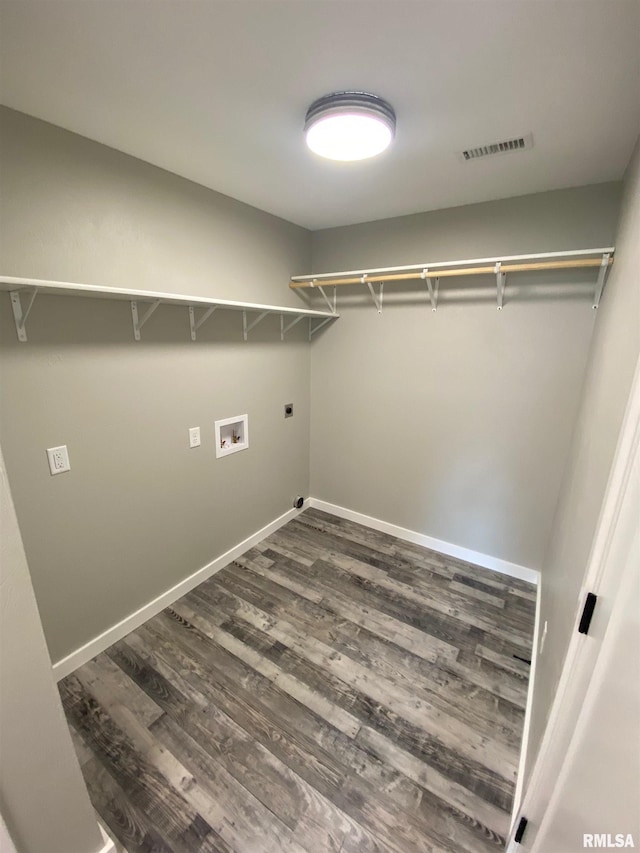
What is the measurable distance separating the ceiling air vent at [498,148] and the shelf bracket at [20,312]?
6.44ft

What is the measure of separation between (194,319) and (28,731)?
6.14 feet

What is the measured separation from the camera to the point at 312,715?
1584 mm

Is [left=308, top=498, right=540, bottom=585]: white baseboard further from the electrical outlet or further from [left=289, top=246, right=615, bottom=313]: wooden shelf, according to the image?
the electrical outlet

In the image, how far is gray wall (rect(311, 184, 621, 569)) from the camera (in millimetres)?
2082

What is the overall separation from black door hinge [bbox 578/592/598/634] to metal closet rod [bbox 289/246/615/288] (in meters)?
1.74

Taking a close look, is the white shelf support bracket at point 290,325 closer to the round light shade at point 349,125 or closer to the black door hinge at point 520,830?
the round light shade at point 349,125

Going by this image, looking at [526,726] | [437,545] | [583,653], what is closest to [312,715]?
[526,726]

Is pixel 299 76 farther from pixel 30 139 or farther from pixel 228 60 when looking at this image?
pixel 30 139

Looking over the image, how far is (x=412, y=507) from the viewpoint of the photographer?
2865mm

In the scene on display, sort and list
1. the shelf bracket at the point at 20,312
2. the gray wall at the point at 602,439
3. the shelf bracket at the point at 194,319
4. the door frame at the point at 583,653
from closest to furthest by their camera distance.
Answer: the door frame at the point at 583,653 < the gray wall at the point at 602,439 < the shelf bracket at the point at 20,312 < the shelf bracket at the point at 194,319

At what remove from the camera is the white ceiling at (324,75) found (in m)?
0.91

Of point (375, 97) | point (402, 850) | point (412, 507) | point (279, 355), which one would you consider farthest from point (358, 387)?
point (402, 850)

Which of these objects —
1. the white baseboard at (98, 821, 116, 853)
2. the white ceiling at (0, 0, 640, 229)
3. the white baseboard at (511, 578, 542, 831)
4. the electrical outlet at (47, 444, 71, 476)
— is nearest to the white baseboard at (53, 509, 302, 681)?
the white baseboard at (98, 821, 116, 853)

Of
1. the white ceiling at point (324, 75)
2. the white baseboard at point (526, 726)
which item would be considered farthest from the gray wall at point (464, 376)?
the white baseboard at point (526, 726)
